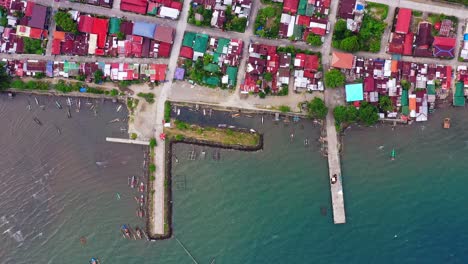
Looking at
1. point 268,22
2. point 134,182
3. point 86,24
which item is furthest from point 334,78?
point 86,24

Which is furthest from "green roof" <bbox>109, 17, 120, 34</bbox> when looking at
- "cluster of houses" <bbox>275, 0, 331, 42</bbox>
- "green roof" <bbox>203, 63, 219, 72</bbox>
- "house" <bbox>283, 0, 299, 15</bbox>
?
"house" <bbox>283, 0, 299, 15</bbox>

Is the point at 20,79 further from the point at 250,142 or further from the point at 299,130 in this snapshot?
the point at 299,130

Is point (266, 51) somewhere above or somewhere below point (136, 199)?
above

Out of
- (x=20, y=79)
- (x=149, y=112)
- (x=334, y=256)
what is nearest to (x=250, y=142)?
(x=149, y=112)

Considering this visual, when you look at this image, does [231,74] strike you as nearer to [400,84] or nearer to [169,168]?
[169,168]

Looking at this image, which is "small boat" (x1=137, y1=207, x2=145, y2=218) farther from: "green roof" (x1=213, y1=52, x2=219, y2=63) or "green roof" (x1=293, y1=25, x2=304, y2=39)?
"green roof" (x1=293, y1=25, x2=304, y2=39)
